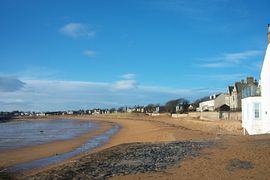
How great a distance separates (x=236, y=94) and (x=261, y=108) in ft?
132

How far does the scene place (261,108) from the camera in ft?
80.5

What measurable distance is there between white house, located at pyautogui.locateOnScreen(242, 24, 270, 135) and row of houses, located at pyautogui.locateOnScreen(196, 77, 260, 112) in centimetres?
77

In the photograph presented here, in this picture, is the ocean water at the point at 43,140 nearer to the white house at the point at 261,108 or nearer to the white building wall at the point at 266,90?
the white house at the point at 261,108

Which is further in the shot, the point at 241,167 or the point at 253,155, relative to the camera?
the point at 253,155

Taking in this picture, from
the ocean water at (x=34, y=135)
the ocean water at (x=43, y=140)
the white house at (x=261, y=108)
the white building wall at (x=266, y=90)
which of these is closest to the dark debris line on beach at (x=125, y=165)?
the ocean water at (x=43, y=140)

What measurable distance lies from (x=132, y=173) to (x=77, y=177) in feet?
5.90

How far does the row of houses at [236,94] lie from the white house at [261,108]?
0.77m

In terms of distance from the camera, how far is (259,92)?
2509 cm

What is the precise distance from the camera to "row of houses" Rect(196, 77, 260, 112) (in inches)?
1037

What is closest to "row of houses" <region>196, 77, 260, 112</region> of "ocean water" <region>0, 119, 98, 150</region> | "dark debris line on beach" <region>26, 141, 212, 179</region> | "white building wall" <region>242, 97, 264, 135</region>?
"white building wall" <region>242, 97, 264, 135</region>

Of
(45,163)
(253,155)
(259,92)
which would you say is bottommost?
(45,163)

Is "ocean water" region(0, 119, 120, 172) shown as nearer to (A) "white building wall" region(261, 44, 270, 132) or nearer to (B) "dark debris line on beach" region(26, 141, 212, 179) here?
(B) "dark debris line on beach" region(26, 141, 212, 179)

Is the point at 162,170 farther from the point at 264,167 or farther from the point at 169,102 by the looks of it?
the point at 169,102

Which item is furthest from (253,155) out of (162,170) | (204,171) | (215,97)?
(215,97)
